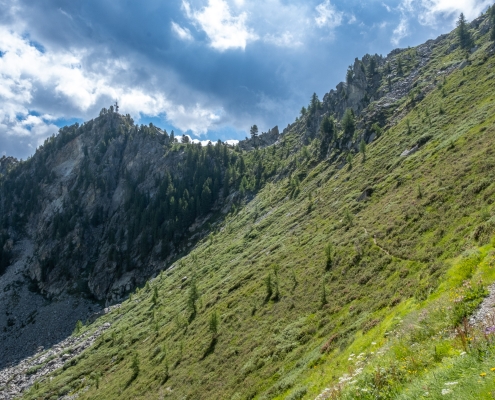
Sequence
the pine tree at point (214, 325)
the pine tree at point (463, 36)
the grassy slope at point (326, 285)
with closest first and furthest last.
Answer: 1. the grassy slope at point (326, 285)
2. the pine tree at point (214, 325)
3. the pine tree at point (463, 36)

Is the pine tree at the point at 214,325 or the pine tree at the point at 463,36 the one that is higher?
the pine tree at the point at 463,36

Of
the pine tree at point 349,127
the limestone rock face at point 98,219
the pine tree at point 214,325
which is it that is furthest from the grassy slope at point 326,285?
the limestone rock face at point 98,219

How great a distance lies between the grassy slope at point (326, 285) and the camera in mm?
21062

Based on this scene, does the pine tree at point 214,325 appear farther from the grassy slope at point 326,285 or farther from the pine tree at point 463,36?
the pine tree at point 463,36

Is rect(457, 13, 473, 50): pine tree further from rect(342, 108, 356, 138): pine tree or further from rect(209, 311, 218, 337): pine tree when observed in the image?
rect(209, 311, 218, 337): pine tree

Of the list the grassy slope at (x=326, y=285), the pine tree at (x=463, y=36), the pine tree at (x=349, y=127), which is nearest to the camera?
the grassy slope at (x=326, y=285)

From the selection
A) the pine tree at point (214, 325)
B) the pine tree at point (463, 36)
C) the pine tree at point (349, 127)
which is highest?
the pine tree at point (463, 36)

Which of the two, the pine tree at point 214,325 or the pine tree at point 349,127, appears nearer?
the pine tree at point 214,325

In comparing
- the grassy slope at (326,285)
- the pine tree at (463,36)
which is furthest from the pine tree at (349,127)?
the pine tree at (463,36)

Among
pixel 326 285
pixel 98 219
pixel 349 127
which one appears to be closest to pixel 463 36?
pixel 349 127

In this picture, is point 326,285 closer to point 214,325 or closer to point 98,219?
point 214,325

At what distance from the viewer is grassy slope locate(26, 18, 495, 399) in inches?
829

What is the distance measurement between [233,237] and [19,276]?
125 m

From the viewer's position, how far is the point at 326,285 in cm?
3297
